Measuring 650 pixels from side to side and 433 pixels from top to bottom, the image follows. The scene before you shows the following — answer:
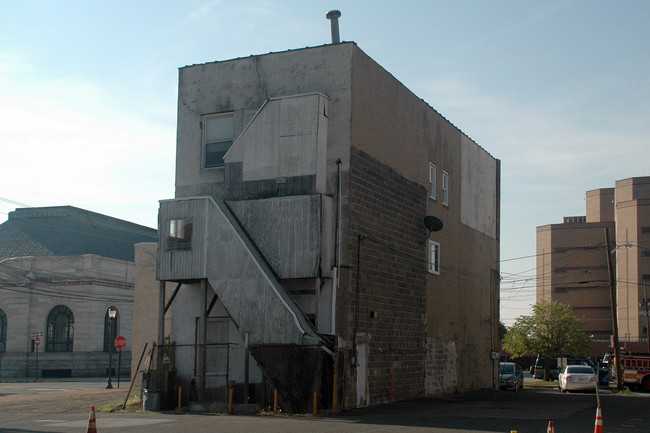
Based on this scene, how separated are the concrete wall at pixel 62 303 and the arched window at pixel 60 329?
1.31ft

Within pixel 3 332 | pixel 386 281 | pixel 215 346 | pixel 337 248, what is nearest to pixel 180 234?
pixel 215 346

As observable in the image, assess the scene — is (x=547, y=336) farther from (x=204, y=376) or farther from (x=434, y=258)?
(x=204, y=376)

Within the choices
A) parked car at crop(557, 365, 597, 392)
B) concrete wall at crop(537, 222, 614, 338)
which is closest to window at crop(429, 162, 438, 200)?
parked car at crop(557, 365, 597, 392)

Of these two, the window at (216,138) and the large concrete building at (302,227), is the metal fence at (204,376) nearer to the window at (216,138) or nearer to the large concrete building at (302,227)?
the large concrete building at (302,227)

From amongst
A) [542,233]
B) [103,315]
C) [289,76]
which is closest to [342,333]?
[289,76]

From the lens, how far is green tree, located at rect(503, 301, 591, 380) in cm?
6172

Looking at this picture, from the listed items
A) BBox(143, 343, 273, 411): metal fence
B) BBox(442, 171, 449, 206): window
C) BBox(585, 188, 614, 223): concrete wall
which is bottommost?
BBox(143, 343, 273, 411): metal fence

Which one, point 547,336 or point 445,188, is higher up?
point 445,188

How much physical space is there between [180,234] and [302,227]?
4.04m

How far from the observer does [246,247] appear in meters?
23.3

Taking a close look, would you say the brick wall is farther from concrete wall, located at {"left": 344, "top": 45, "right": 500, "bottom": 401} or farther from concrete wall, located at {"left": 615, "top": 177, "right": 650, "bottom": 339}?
concrete wall, located at {"left": 615, "top": 177, "right": 650, "bottom": 339}

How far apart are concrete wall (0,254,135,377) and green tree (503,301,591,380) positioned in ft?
105

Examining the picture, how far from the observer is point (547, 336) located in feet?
203

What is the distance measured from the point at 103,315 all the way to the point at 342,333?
43.4 metres
